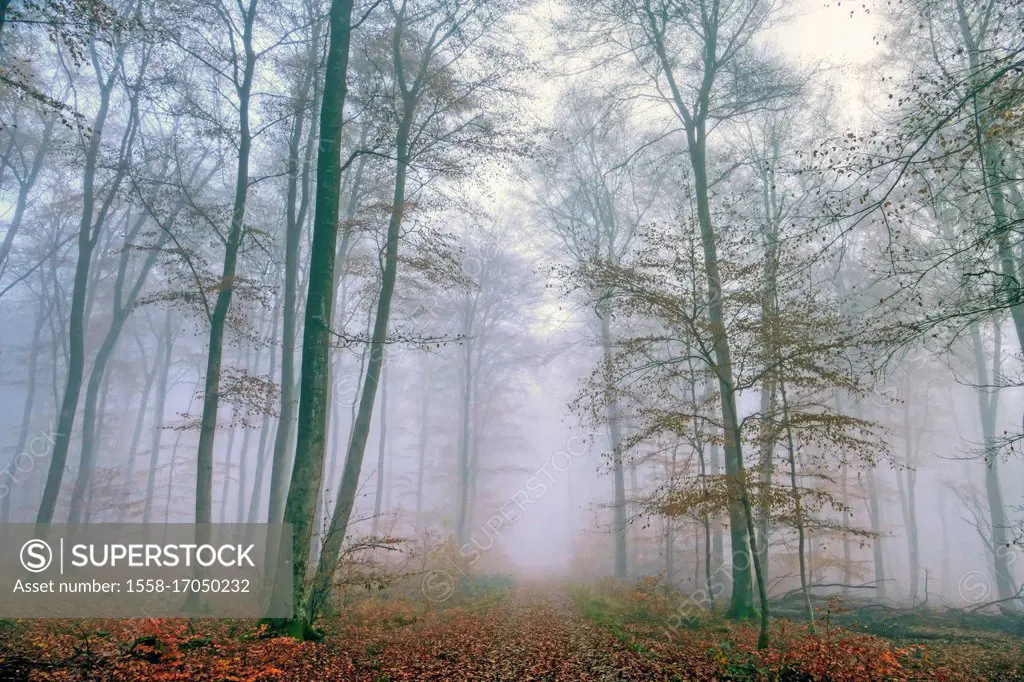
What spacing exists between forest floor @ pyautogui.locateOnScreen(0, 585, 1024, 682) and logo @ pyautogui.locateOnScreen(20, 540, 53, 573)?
451 cm

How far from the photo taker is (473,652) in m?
6.94

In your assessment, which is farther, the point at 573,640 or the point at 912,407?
the point at 912,407

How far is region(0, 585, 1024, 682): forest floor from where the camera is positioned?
206 inches

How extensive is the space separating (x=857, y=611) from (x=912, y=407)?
58.0 feet

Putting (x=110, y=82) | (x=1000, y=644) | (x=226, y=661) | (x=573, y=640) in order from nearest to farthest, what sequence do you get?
(x=226, y=661), (x=573, y=640), (x=1000, y=644), (x=110, y=82)

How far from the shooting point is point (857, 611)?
12422 mm

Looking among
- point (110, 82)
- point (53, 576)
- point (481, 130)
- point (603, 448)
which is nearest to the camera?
point (481, 130)

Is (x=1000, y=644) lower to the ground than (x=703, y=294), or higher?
lower

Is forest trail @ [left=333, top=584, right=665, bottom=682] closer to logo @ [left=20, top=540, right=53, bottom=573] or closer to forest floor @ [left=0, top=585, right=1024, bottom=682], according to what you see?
forest floor @ [left=0, top=585, right=1024, bottom=682]

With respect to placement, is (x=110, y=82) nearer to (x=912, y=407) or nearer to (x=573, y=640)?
(x=573, y=640)

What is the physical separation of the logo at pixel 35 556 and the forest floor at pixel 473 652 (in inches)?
178

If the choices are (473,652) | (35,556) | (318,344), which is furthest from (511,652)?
(35,556)

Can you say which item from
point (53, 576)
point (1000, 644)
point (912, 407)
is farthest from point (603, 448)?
point (53, 576)

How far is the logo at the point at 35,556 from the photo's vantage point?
1104 cm
